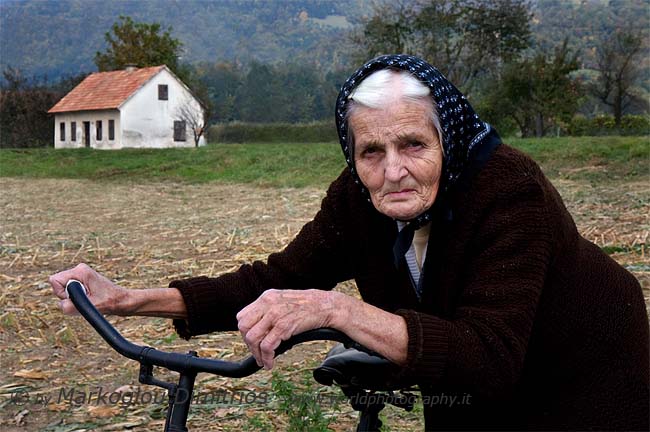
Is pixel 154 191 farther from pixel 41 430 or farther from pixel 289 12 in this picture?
pixel 289 12

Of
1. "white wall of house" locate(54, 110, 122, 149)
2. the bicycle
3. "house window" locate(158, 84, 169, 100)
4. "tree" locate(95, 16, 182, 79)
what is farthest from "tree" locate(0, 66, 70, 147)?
the bicycle

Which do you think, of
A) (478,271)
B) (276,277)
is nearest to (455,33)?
(276,277)

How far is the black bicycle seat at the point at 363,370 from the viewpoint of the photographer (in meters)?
1.77

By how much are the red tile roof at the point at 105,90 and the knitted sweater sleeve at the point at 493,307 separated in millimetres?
39697

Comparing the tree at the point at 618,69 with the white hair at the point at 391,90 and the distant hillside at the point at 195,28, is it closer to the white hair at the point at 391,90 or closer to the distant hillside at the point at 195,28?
the white hair at the point at 391,90

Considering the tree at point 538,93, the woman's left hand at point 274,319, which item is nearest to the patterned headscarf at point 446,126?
the woman's left hand at point 274,319

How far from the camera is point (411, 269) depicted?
222 centimetres

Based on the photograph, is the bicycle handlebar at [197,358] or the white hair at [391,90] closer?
the bicycle handlebar at [197,358]

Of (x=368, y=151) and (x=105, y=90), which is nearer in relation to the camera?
(x=368, y=151)

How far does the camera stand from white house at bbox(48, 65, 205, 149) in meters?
40.7

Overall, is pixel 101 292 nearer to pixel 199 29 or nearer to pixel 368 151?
pixel 368 151

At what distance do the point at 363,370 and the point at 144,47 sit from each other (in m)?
44.6

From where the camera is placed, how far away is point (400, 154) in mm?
2082

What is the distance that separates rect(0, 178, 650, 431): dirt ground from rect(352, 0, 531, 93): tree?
20.6 meters
